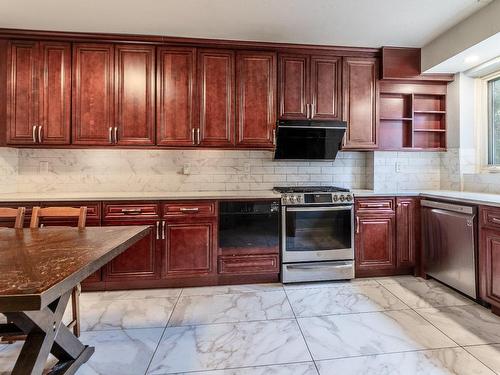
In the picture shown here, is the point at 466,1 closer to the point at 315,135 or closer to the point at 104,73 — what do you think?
the point at 315,135

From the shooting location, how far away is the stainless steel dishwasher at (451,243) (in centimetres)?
253

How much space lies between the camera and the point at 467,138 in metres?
3.30

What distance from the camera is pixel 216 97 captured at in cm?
312

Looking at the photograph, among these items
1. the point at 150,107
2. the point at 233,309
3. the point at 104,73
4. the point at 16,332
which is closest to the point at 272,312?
the point at 233,309

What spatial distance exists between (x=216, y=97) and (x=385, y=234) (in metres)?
2.33

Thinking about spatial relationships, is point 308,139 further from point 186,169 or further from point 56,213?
point 56,213

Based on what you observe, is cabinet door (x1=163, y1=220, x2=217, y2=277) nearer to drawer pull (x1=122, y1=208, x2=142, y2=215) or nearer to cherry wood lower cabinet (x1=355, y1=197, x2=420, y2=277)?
drawer pull (x1=122, y1=208, x2=142, y2=215)

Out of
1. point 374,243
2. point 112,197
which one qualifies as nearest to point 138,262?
point 112,197

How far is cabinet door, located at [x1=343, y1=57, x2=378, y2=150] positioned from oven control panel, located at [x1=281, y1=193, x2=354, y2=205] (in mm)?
629

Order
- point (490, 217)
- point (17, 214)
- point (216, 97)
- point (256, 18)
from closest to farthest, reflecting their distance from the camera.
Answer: point (17, 214) → point (490, 217) → point (256, 18) → point (216, 97)

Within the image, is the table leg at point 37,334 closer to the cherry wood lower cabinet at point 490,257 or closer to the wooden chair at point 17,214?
the wooden chair at point 17,214

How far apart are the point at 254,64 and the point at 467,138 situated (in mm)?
2520

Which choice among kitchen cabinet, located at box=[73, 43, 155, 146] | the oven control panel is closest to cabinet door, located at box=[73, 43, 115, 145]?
kitchen cabinet, located at box=[73, 43, 155, 146]

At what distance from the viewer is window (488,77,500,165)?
3.13 m
